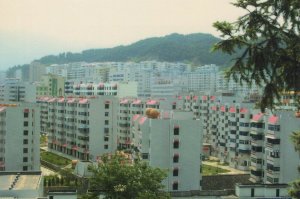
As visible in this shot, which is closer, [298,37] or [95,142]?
[298,37]

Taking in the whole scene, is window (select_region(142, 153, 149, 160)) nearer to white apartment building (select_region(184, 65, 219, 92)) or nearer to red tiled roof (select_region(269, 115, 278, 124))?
red tiled roof (select_region(269, 115, 278, 124))

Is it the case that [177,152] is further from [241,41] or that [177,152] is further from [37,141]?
[241,41]

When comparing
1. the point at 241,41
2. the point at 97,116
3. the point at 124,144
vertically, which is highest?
the point at 241,41

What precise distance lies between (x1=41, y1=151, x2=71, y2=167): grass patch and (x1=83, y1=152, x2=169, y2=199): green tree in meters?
34.3

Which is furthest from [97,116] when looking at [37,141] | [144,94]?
[144,94]

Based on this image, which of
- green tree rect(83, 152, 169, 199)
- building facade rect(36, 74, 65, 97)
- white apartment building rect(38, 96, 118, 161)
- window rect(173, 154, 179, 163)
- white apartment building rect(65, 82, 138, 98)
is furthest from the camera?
building facade rect(36, 74, 65, 97)

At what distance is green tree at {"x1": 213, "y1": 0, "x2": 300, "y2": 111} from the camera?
10414 mm

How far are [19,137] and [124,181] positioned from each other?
2853 cm

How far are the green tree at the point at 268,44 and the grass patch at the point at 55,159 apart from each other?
50.0 meters

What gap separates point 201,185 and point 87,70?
482 ft

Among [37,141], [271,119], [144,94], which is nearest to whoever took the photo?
[271,119]

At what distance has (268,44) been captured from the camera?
10.4 meters

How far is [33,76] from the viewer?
617ft

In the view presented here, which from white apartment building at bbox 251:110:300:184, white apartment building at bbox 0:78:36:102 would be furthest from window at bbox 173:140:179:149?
white apartment building at bbox 0:78:36:102
